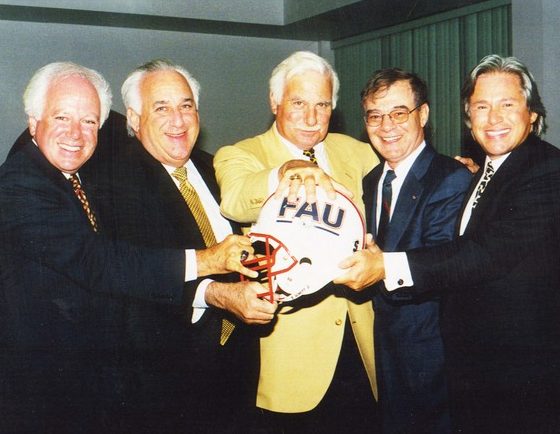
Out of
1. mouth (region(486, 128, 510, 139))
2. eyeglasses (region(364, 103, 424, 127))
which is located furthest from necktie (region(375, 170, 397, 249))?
mouth (region(486, 128, 510, 139))

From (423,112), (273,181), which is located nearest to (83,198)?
(273,181)

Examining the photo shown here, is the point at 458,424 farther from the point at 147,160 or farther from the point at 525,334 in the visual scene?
the point at 147,160

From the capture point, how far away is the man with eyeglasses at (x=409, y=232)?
2.48 meters

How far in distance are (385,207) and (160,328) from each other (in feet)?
3.34

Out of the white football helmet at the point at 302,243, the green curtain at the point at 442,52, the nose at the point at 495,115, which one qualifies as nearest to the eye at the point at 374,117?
the nose at the point at 495,115

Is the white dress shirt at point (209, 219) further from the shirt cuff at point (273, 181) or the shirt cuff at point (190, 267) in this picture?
the shirt cuff at point (273, 181)

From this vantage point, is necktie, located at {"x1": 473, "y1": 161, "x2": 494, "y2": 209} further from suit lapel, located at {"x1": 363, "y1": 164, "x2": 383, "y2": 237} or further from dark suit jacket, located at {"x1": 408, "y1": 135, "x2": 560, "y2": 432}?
suit lapel, located at {"x1": 363, "y1": 164, "x2": 383, "y2": 237}

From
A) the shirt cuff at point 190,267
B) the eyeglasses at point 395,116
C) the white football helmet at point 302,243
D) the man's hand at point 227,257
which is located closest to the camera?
the white football helmet at point 302,243

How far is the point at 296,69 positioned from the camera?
106 inches

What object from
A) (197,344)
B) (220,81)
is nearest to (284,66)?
(197,344)

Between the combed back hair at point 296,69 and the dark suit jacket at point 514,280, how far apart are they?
33.4 inches

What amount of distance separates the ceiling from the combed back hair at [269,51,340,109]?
3.61 metres

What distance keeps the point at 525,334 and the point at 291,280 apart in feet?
2.97

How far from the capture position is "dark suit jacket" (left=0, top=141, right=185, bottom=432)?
216cm
